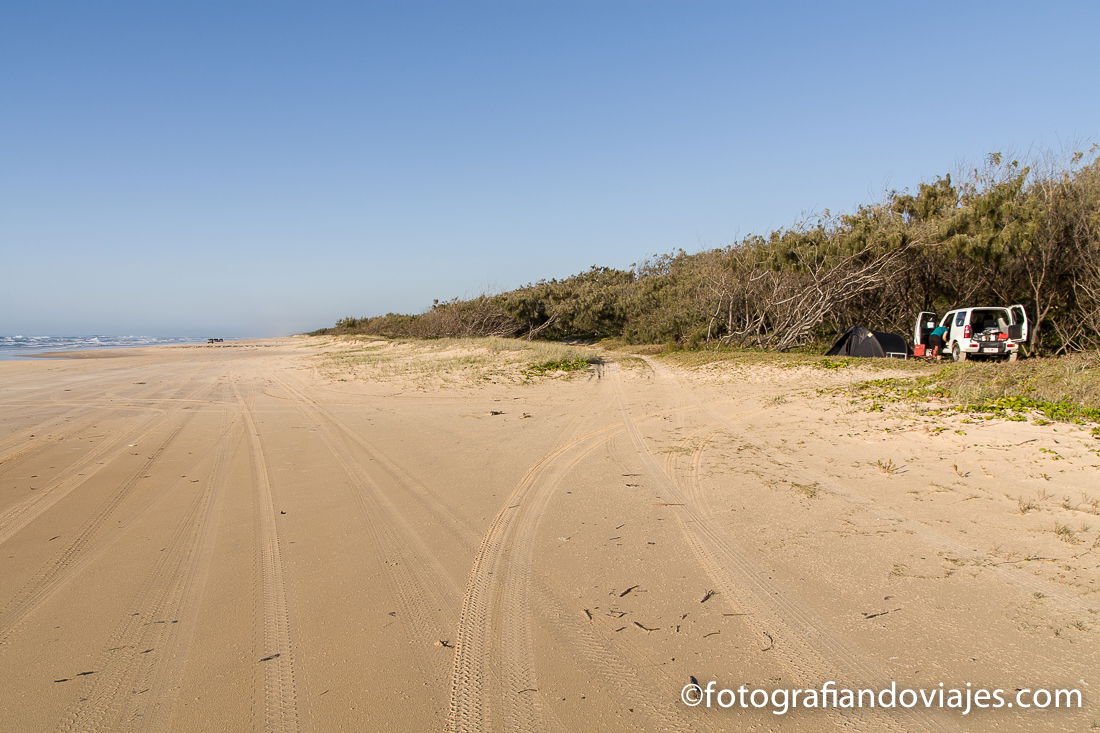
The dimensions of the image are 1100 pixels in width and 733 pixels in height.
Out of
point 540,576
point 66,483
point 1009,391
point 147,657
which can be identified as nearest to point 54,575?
point 147,657

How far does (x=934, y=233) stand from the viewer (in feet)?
59.0

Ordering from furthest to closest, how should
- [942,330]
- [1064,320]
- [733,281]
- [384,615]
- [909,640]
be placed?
[733,281]
[1064,320]
[942,330]
[384,615]
[909,640]

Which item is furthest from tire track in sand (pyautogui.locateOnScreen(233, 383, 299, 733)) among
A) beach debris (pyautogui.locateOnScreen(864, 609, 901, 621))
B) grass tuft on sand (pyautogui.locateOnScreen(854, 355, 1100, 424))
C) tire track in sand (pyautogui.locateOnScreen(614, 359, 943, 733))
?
grass tuft on sand (pyautogui.locateOnScreen(854, 355, 1100, 424))

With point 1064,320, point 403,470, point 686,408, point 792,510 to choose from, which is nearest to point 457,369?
point 686,408

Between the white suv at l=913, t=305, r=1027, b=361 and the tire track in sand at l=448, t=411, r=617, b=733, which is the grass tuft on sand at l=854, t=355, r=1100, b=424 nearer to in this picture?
the white suv at l=913, t=305, r=1027, b=361

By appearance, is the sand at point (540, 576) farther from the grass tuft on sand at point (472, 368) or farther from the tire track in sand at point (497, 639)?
the grass tuft on sand at point (472, 368)

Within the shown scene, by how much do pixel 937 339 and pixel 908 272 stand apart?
5.73 m

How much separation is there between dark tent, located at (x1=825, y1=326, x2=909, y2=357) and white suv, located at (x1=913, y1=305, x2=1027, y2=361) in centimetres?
127

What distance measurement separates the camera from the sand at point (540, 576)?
8.19ft

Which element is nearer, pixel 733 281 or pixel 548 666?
pixel 548 666

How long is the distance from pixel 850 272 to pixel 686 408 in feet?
45.6

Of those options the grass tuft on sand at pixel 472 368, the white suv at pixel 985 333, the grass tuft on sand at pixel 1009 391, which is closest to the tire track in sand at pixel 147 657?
the grass tuft on sand at pixel 1009 391

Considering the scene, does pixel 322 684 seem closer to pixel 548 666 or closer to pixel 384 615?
pixel 384 615

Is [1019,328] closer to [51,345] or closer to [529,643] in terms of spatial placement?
[529,643]
